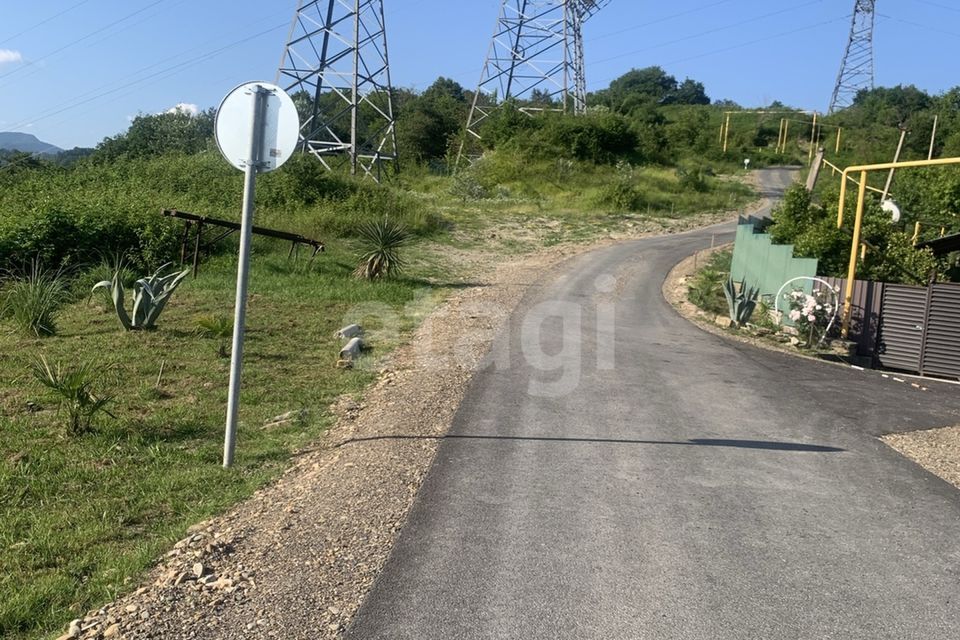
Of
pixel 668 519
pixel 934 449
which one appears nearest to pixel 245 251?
pixel 668 519

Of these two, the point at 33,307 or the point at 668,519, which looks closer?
the point at 668,519

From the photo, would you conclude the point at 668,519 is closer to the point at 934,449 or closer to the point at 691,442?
the point at 691,442

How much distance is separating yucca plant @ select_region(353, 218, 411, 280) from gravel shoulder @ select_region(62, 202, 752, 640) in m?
7.76

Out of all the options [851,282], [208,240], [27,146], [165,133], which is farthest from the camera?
[27,146]

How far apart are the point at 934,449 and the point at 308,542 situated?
6564mm

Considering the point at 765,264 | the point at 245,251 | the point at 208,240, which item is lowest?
the point at 245,251

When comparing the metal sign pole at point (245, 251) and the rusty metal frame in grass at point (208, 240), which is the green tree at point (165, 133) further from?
the metal sign pole at point (245, 251)

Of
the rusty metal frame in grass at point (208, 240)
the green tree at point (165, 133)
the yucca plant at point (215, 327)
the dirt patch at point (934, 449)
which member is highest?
the green tree at point (165, 133)

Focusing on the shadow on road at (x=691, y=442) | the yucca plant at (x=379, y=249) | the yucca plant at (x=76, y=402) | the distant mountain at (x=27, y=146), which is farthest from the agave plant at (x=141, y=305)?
the distant mountain at (x=27, y=146)

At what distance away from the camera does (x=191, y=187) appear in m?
25.9

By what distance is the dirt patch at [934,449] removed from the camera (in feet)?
23.7

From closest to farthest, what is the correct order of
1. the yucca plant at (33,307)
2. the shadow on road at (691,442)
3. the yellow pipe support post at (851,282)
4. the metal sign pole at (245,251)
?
the metal sign pole at (245,251) < the shadow on road at (691,442) < the yucca plant at (33,307) < the yellow pipe support post at (851,282)

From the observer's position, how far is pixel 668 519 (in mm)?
5469

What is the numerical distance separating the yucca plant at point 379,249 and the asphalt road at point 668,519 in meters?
6.89
